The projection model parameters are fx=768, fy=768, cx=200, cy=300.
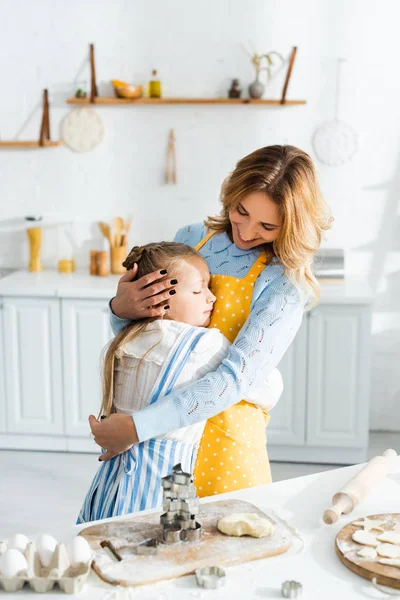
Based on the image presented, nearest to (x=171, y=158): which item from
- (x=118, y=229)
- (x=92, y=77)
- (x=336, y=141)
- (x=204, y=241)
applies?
(x=118, y=229)

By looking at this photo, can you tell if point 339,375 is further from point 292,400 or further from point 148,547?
point 148,547

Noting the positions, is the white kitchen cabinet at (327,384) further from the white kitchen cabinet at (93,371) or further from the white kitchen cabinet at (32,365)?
the white kitchen cabinet at (32,365)

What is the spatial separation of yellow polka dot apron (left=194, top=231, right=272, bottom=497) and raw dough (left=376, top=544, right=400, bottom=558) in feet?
1.83

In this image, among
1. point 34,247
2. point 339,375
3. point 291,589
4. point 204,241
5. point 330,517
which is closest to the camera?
point 291,589

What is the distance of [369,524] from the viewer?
1.36 metres

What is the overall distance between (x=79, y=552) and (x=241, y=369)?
23.0 inches

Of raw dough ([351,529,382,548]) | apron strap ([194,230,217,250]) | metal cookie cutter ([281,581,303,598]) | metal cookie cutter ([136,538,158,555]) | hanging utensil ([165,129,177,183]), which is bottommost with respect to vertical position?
metal cookie cutter ([281,581,303,598])

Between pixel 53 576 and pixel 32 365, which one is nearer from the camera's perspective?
pixel 53 576

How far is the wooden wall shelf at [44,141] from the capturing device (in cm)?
424

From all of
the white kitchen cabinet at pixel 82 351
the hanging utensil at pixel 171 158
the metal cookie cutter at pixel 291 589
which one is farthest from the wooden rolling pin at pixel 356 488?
the hanging utensil at pixel 171 158

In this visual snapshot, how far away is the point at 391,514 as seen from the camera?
1412 millimetres

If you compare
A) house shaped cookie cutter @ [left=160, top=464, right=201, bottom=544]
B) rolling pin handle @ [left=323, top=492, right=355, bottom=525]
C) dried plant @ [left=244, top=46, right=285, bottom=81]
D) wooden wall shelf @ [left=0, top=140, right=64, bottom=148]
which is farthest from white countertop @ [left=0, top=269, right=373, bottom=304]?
house shaped cookie cutter @ [left=160, top=464, right=201, bottom=544]

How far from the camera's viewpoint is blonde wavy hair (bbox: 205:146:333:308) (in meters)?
1.71

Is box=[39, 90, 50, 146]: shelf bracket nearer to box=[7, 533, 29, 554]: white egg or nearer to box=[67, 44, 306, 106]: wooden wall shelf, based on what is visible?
box=[67, 44, 306, 106]: wooden wall shelf
